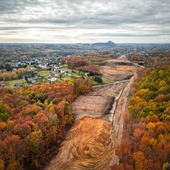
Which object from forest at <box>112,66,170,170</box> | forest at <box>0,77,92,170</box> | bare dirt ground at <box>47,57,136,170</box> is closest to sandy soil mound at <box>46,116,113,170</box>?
bare dirt ground at <box>47,57,136,170</box>

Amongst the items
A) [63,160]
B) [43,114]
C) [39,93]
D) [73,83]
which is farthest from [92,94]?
[63,160]

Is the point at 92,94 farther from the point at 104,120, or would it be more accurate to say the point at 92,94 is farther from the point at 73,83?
the point at 104,120

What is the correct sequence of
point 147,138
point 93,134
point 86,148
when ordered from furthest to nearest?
point 93,134 < point 86,148 < point 147,138

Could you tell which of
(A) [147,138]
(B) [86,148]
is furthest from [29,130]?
(A) [147,138]

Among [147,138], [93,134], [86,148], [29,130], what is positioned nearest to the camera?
[147,138]

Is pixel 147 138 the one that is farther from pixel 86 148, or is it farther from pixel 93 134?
pixel 93 134

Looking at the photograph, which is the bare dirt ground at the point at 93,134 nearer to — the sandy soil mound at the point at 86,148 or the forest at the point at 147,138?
the sandy soil mound at the point at 86,148
